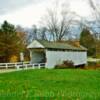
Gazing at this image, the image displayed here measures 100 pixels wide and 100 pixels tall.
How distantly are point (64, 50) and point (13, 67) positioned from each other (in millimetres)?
12829

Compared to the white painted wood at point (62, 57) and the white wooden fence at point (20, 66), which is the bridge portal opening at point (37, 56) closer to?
the white painted wood at point (62, 57)

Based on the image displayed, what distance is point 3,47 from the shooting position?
179 feet

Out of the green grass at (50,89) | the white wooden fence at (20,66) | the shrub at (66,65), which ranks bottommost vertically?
the shrub at (66,65)

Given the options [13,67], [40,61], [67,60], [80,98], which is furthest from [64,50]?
[80,98]

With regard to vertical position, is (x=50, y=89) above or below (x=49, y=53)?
below

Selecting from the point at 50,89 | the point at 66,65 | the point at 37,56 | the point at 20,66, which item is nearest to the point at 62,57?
the point at 66,65

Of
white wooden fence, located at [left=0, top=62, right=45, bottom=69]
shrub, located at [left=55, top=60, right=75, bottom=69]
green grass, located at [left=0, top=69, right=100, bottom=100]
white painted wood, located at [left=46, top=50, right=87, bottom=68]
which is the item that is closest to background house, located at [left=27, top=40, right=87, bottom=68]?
white painted wood, located at [left=46, top=50, right=87, bottom=68]

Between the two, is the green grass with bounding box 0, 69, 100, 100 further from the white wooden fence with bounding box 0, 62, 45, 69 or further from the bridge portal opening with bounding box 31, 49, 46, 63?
the bridge portal opening with bounding box 31, 49, 46, 63

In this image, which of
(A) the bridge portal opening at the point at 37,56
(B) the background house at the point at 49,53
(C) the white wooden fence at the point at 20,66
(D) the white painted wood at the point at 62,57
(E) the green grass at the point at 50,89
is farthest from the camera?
(A) the bridge portal opening at the point at 37,56

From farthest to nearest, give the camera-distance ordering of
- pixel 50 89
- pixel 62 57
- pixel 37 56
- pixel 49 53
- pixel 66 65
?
pixel 62 57 → pixel 37 56 → pixel 66 65 → pixel 49 53 → pixel 50 89

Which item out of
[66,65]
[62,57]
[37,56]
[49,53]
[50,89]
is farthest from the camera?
[62,57]

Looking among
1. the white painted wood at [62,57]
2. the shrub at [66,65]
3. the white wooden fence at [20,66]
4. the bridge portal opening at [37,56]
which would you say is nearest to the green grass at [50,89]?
the white wooden fence at [20,66]

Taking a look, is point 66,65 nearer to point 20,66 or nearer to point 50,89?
point 20,66

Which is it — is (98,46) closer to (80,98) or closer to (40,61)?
(40,61)
